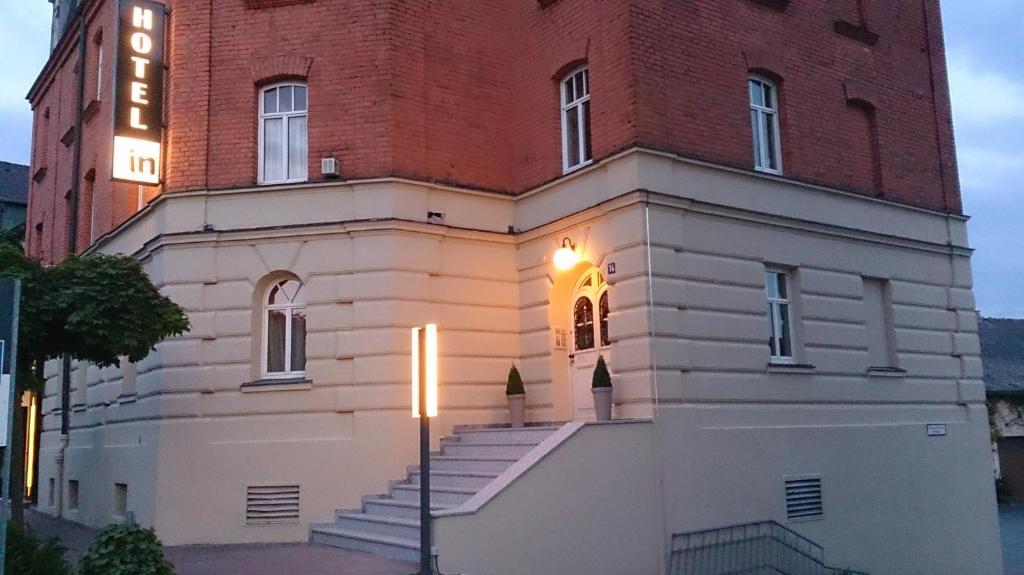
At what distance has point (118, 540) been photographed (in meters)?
9.66

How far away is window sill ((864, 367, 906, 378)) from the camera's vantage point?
17.3 m

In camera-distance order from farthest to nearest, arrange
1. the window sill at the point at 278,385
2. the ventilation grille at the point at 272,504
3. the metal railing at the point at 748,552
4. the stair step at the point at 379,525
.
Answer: the window sill at the point at 278,385 < the ventilation grille at the point at 272,504 < the metal railing at the point at 748,552 < the stair step at the point at 379,525

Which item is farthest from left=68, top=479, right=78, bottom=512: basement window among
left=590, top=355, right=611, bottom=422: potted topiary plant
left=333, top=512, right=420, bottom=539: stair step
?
left=590, top=355, right=611, bottom=422: potted topiary plant

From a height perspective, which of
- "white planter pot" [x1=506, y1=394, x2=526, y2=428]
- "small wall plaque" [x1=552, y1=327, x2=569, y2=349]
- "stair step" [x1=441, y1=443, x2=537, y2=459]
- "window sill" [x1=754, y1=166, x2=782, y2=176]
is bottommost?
"stair step" [x1=441, y1=443, x2=537, y2=459]

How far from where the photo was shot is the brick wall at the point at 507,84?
15.5m

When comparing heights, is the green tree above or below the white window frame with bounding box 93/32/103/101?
below

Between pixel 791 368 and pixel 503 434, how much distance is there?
198 inches

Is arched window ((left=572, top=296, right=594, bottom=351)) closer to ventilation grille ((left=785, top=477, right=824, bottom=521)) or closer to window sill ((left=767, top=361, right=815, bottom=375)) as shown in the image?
window sill ((left=767, top=361, right=815, bottom=375))

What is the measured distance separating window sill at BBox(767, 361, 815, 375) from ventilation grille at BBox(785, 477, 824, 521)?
177 cm

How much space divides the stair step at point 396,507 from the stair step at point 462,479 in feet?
1.52

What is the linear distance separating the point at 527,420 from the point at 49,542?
8.20 metres

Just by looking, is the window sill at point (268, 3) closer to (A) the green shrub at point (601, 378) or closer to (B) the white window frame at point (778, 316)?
(A) the green shrub at point (601, 378)

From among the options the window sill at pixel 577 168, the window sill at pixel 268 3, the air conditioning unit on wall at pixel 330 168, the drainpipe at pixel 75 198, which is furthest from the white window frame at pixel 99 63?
the window sill at pixel 577 168

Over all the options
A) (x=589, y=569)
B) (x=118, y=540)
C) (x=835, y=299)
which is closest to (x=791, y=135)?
(x=835, y=299)
